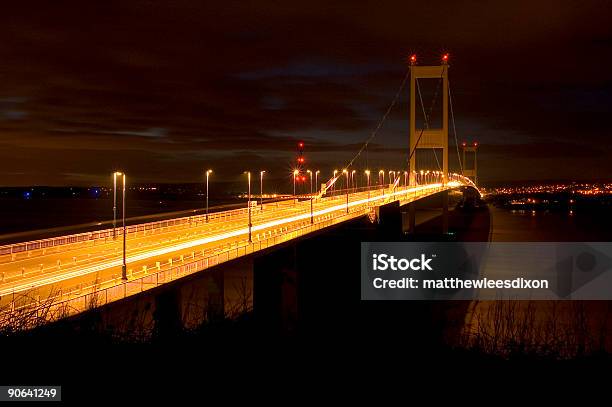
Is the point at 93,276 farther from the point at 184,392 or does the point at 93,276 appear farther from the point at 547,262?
the point at 547,262

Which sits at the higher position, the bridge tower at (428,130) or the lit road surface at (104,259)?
the bridge tower at (428,130)

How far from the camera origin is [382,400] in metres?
5.97

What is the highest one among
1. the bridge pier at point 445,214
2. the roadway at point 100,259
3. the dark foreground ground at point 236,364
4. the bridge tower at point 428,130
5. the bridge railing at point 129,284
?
the bridge tower at point 428,130

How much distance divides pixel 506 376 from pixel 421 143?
69.0 metres

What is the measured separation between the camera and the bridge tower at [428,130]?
236 ft

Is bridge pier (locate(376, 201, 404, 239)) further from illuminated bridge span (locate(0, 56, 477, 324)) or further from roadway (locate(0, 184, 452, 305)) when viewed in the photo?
roadway (locate(0, 184, 452, 305))

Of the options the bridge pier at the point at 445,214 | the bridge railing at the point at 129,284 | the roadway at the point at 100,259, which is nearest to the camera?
the bridge railing at the point at 129,284

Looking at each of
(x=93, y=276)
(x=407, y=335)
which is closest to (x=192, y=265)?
(x=93, y=276)

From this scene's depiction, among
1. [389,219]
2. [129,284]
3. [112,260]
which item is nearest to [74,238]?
[112,260]

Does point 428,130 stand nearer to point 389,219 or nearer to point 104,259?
point 389,219

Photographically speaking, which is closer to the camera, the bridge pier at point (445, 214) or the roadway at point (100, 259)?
the roadway at point (100, 259)

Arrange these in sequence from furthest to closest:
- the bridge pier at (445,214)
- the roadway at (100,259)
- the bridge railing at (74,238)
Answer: the bridge pier at (445,214) → the bridge railing at (74,238) → the roadway at (100,259)

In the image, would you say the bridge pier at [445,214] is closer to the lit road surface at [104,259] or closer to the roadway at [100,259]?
the lit road surface at [104,259]

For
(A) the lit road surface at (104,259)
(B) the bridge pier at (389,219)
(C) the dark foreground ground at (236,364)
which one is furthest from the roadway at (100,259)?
(B) the bridge pier at (389,219)
